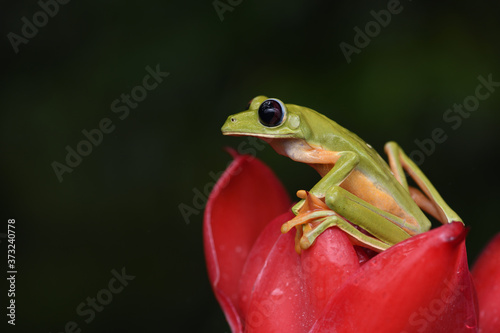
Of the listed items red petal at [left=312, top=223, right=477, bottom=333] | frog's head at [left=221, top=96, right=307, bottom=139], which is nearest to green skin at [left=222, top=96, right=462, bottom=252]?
frog's head at [left=221, top=96, right=307, bottom=139]

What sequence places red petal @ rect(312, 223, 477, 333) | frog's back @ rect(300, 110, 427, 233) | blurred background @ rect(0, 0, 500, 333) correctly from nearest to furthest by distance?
red petal @ rect(312, 223, 477, 333), frog's back @ rect(300, 110, 427, 233), blurred background @ rect(0, 0, 500, 333)

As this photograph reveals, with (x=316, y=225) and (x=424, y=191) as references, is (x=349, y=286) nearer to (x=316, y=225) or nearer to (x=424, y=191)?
(x=316, y=225)

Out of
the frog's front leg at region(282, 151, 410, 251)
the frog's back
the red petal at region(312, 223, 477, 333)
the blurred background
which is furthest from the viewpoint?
the blurred background

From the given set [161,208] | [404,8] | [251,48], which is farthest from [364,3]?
[161,208]

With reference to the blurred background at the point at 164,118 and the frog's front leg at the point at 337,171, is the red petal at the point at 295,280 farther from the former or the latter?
the blurred background at the point at 164,118

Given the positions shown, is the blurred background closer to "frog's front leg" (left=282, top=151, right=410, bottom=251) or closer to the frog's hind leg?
the frog's hind leg

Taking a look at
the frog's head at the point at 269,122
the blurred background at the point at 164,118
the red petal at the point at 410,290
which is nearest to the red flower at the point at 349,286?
the red petal at the point at 410,290
